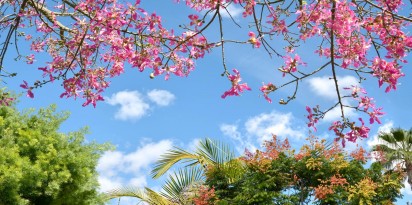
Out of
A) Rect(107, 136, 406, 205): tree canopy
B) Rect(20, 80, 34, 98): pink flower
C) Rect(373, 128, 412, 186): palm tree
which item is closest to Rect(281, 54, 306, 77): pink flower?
Rect(20, 80, 34, 98): pink flower

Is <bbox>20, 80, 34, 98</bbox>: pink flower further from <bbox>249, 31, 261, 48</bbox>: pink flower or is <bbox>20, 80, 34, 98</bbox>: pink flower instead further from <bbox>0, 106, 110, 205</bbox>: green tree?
<bbox>0, 106, 110, 205</bbox>: green tree

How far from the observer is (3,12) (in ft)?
15.9

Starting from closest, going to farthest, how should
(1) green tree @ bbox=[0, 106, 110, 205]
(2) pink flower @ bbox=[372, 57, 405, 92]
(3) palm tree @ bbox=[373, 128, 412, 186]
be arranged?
1. (2) pink flower @ bbox=[372, 57, 405, 92]
2. (1) green tree @ bbox=[0, 106, 110, 205]
3. (3) palm tree @ bbox=[373, 128, 412, 186]

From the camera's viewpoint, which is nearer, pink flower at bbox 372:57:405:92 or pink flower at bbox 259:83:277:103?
pink flower at bbox 372:57:405:92

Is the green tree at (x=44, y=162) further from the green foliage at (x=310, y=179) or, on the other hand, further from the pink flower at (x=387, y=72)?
the pink flower at (x=387, y=72)

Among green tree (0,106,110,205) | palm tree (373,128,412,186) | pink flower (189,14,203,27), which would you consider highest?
palm tree (373,128,412,186)

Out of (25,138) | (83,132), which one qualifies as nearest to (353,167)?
(83,132)

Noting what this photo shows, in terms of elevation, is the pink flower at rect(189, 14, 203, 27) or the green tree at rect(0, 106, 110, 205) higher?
the green tree at rect(0, 106, 110, 205)

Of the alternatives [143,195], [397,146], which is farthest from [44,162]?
[397,146]

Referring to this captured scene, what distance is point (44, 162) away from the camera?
1064cm

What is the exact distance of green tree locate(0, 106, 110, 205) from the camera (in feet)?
33.6

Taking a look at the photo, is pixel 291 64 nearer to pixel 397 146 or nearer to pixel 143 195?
pixel 143 195

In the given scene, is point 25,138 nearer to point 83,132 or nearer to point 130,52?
point 83,132

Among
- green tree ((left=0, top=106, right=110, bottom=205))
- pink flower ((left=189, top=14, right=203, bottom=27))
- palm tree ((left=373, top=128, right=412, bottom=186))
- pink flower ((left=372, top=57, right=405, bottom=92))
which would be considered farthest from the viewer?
palm tree ((left=373, top=128, right=412, bottom=186))
